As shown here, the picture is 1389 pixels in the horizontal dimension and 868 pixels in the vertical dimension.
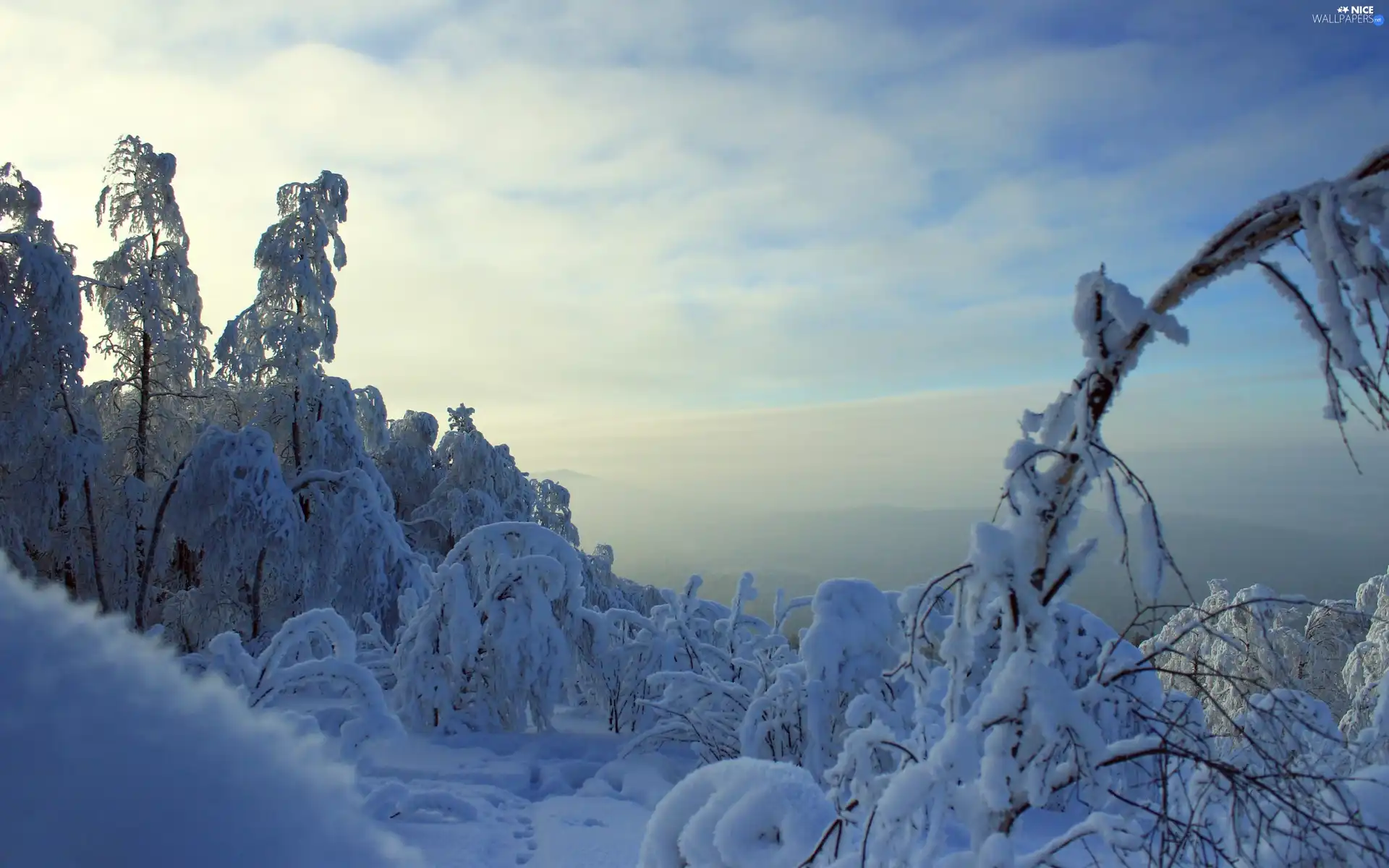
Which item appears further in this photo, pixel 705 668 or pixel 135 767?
pixel 705 668

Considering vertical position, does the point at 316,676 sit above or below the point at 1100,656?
below

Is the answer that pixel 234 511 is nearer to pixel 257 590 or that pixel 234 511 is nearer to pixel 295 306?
pixel 257 590

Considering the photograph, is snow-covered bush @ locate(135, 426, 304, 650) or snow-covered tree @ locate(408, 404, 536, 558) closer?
snow-covered bush @ locate(135, 426, 304, 650)

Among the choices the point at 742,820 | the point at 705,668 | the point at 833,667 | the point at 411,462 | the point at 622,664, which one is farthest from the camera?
the point at 411,462

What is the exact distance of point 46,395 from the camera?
31.3ft

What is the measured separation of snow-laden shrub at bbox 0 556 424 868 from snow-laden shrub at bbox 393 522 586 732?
17.7ft

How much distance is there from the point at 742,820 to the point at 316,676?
318 centimetres

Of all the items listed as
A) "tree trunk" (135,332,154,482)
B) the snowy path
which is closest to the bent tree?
the snowy path

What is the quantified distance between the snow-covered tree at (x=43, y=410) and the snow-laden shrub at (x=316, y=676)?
6.58 m

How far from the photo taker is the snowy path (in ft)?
9.84

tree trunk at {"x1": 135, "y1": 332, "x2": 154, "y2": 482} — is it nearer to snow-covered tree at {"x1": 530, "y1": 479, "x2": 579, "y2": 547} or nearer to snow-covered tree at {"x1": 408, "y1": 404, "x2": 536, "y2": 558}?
snow-covered tree at {"x1": 408, "y1": 404, "x2": 536, "y2": 558}

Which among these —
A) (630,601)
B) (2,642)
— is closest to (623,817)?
(2,642)

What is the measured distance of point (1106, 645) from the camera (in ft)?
4.50

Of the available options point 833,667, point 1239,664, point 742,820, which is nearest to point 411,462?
point 833,667
